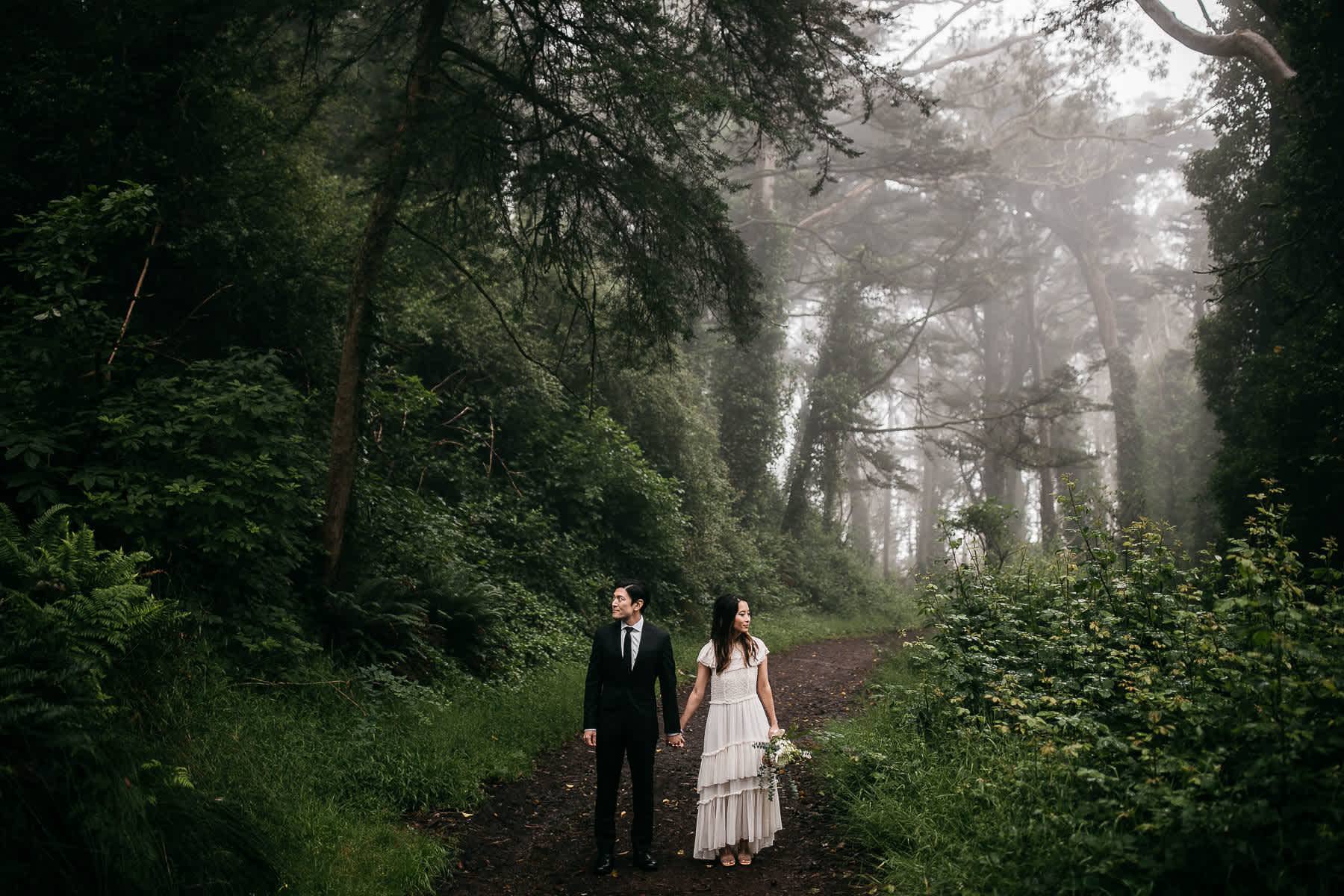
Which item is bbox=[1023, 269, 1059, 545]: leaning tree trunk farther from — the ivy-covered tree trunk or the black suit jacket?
the black suit jacket

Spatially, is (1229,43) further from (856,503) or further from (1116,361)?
(856,503)

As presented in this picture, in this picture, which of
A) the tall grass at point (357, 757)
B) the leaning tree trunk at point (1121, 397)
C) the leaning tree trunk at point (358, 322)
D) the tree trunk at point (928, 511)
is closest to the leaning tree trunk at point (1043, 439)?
the leaning tree trunk at point (1121, 397)

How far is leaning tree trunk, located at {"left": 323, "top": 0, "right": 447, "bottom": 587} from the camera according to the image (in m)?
7.69

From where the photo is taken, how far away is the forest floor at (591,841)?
188 inches

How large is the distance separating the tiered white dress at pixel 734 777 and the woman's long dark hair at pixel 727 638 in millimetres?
94

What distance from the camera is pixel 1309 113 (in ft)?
35.4

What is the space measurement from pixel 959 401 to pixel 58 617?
3375 centimetres

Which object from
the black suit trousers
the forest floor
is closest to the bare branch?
the forest floor

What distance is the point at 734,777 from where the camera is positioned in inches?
197

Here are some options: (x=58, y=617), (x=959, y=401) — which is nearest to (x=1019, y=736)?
(x=58, y=617)

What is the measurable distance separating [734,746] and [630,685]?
2.56 feet

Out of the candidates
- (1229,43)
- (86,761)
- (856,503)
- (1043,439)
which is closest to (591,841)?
(86,761)

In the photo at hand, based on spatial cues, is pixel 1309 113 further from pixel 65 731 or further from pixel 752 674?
pixel 65 731

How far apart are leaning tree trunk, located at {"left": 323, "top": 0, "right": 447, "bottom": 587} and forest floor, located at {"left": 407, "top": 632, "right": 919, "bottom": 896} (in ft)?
10.4
